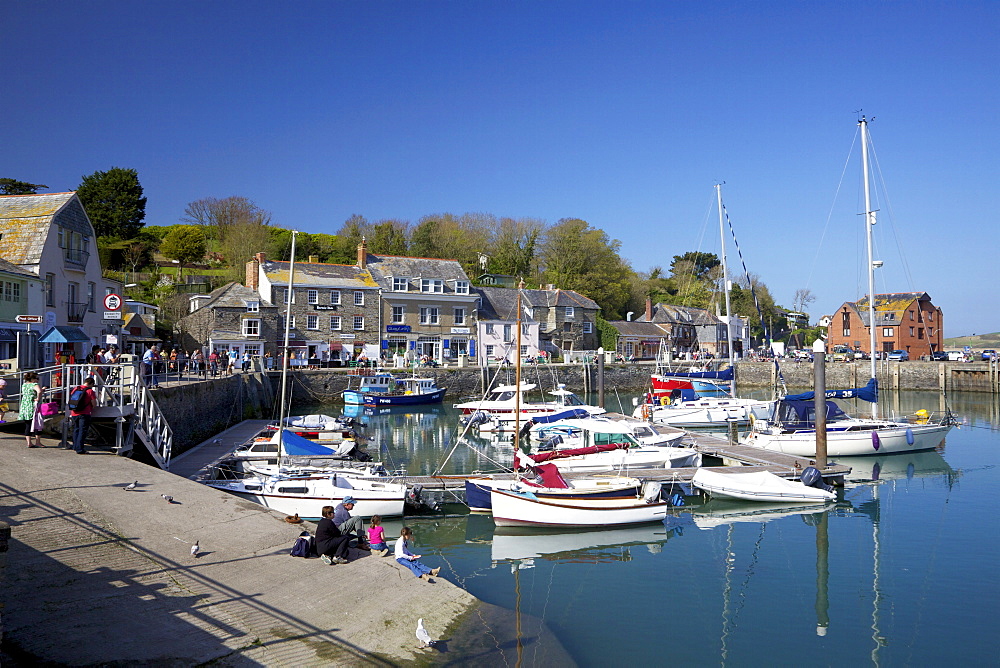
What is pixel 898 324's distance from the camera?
259ft

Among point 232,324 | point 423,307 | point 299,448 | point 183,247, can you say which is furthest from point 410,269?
point 299,448

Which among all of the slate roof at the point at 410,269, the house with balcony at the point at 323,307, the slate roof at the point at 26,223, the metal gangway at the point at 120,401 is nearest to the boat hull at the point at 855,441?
the metal gangway at the point at 120,401

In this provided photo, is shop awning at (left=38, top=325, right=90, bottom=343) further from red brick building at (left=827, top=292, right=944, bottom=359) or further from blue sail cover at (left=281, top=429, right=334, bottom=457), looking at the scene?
red brick building at (left=827, top=292, right=944, bottom=359)

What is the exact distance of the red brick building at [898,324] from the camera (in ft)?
261

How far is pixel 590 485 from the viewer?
20.7 meters

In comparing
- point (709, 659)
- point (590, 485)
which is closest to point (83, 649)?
point (709, 659)

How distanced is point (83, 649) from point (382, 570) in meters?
4.99

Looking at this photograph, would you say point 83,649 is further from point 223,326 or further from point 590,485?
Answer: point 223,326

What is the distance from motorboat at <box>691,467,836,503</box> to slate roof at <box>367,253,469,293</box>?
44.0 m

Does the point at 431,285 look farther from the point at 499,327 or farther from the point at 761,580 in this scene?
the point at 761,580

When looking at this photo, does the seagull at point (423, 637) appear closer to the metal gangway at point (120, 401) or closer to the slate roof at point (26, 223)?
the metal gangway at point (120, 401)

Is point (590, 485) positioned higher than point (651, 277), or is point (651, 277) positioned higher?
point (651, 277)

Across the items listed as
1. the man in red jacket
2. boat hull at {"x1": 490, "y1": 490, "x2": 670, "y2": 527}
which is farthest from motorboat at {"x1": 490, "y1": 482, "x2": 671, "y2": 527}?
the man in red jacket

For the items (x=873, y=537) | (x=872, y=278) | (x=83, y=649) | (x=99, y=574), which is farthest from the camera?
(x=872, y=278)
